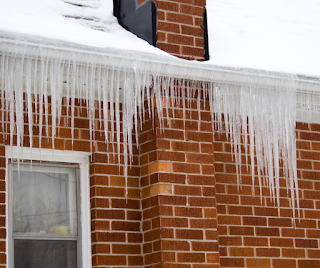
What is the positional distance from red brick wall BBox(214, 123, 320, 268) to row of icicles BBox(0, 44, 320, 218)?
0.45 feet

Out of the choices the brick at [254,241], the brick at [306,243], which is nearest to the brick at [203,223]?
the brick at [254,241]

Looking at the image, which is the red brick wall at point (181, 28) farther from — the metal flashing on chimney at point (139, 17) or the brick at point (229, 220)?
the brick at point (229, 220)

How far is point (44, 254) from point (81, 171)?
2.66 ft

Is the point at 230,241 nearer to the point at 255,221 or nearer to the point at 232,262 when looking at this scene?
the point at 232,262

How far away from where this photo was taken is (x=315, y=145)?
7.15m

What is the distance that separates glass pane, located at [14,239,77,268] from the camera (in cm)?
557

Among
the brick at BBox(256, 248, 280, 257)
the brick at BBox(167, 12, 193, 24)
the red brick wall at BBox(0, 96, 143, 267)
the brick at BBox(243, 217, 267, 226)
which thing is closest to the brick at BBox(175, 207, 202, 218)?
the red brick wall at BBox(0, 96, 143, 267)

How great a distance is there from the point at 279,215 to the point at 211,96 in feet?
4.86

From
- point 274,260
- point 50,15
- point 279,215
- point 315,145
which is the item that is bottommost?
point 274,260

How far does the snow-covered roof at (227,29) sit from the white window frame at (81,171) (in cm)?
106

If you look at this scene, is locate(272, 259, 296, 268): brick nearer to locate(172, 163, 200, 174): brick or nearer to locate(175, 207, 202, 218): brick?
locate(175, 207, 202, 218): brick

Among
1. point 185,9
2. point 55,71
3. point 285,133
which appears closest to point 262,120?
point 285,133

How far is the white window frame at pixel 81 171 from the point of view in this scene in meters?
5.71

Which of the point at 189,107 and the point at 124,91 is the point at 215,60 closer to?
the point at 189,107
